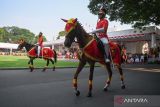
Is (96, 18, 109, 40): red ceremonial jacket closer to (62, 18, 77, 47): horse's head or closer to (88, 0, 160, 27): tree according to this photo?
(62, 18, 77, 47): horse's head

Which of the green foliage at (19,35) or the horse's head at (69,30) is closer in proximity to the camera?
the horse's head at (69,30)

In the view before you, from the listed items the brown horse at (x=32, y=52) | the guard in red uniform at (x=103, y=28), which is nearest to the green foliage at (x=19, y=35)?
the brown horse at (x=32, y=52)

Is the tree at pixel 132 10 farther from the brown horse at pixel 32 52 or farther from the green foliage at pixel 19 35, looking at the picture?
the green foliage at pixel 19 35

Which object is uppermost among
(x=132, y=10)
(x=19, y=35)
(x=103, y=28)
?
(x=19, y=35)

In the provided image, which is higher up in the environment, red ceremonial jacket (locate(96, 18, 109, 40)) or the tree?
the tree

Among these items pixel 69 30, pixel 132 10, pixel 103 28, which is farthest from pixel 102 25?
pixel 132 10

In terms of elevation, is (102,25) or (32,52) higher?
(102,25)

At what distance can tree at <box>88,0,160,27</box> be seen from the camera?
27.5m

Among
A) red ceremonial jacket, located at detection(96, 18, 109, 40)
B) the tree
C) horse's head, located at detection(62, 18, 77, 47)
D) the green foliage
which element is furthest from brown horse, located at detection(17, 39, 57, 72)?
the green foliage

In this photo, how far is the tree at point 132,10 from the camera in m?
27.5

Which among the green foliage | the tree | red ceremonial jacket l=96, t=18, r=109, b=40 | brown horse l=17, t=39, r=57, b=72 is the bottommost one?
brown horse l=17, t=39, r=57, b=72

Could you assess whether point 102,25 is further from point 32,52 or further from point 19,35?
point 19,35

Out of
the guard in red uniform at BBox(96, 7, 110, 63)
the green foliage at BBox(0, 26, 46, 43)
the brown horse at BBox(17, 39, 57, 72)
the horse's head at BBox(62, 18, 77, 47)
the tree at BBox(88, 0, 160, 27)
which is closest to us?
the horse's head at BBox(62, 18, 77, 47)

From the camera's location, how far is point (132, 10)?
28.2 metres
